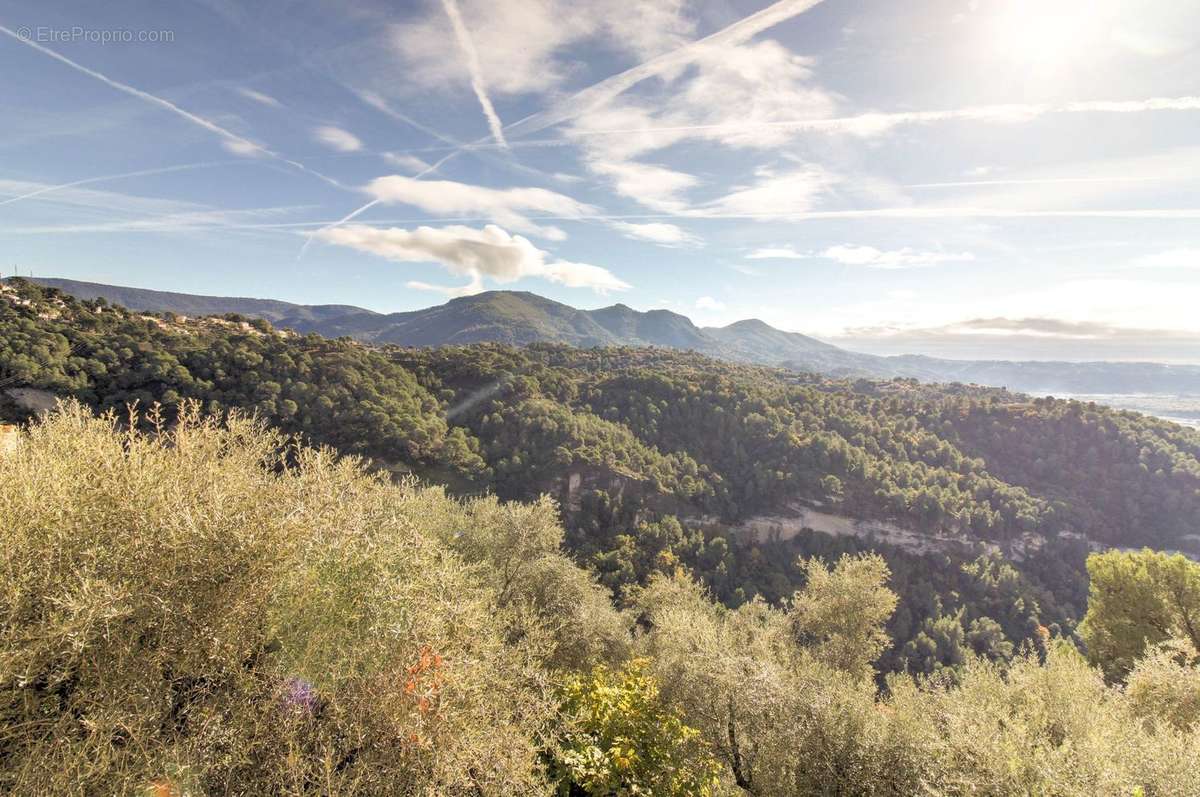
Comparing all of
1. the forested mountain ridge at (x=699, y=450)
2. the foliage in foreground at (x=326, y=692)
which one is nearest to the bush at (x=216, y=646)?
the foliage in foreground at (x=326, y=692)

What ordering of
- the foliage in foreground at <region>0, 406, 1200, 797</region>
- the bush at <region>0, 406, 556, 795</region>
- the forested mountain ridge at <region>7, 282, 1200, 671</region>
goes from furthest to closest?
the forested mountain ridge at <region>7, 282, 1200, 671</region> → the foliage in foreground at <region>0, 406, 1200, 797</region> → the bush at <region>0, 406, 556, 795</region>

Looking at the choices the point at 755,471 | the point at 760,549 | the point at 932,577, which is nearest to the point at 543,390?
the point at 755,471

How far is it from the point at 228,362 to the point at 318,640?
195ft

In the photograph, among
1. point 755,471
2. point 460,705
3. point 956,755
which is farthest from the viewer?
point 755,471

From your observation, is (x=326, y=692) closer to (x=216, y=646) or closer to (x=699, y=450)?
(x=216, y=646)

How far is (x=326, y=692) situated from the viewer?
7.64 metres

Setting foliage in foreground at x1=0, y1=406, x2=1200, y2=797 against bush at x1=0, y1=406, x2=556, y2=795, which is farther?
foliage in foreground at x1=0, y1=406, x2=1200, y2=797

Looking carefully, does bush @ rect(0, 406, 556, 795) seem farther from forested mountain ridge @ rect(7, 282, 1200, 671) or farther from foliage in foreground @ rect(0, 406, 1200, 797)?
forested mountain ridge @ rect(7, 282, 1200, 671)

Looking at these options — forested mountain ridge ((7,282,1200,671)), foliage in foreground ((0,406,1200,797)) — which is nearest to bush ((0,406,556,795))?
foliage in foreground ((0,406,1200,797))

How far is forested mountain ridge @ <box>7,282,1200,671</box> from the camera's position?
49.0m

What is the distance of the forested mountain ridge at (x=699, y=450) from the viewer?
1929 inches

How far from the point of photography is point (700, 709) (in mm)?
14742

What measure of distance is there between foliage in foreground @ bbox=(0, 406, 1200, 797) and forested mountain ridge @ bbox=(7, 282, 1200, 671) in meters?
29.0

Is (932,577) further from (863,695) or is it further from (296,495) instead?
(296,495)
